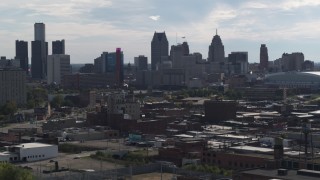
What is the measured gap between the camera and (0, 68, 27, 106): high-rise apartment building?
415 feet

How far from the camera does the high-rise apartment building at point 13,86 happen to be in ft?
415

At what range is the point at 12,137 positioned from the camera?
205 ft

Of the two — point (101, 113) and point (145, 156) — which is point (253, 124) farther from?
point (145, 156)

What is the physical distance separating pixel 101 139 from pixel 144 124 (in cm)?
689

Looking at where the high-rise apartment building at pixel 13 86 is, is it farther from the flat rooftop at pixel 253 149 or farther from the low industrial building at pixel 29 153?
the flat rooftop at pixel 253 149

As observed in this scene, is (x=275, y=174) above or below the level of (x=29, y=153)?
above

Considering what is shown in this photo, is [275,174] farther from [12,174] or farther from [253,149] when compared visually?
[253,149]

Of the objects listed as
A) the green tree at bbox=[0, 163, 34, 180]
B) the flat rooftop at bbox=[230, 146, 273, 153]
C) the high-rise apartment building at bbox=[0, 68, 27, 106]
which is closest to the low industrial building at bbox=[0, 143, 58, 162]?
the green tree at bbox=[0, 163, 34, 180]

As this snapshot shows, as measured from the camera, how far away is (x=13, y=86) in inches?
5032

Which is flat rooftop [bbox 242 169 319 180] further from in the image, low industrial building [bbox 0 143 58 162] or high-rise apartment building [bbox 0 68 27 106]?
high-rise apartment building [bbox 0 68 27 106]

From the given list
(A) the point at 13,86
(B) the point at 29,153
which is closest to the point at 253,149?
(B) the point at 29,153

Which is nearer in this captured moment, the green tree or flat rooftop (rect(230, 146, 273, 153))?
the green tree

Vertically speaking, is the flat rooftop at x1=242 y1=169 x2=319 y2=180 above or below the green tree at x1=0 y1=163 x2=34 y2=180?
above

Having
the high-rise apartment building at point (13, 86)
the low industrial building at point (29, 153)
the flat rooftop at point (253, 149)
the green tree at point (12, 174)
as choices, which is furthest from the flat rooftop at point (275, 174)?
the high-rise apartment building at point (13, 86)
